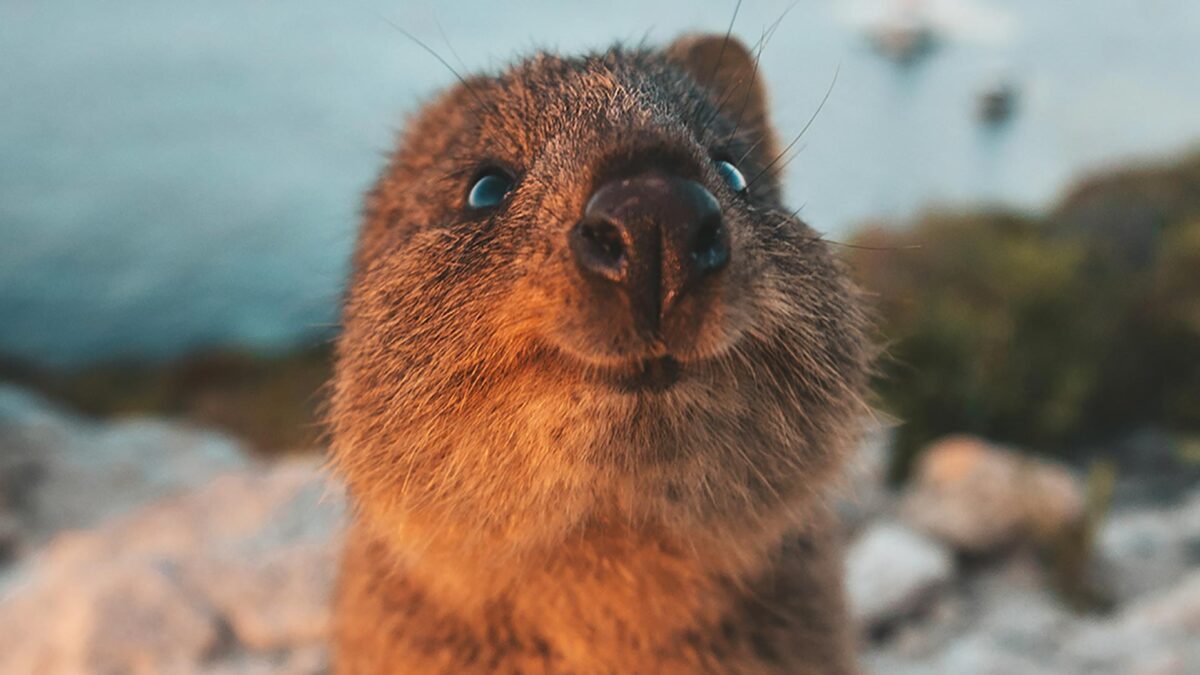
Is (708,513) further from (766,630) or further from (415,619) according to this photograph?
(415,619)

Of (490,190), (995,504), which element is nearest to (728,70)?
(490,190)

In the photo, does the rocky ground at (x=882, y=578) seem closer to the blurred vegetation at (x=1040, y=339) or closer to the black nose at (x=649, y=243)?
the blurred vegetation at (x=1040, y=339)

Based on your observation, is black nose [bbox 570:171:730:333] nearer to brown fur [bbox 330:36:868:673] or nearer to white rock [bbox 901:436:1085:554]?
brown fur [bbox 330:36:868:673]

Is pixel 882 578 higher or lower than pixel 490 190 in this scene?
higher

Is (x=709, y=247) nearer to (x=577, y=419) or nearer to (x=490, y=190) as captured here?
(x=577, y=419)

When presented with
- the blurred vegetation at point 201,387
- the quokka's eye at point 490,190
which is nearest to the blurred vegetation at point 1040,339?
the quokka's eye at point 490,190

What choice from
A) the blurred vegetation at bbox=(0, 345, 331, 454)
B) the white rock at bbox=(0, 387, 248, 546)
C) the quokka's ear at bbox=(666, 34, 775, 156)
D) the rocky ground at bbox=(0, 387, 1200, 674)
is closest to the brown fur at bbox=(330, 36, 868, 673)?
the quokka's ear at bbox=(666, 34, 775, 156)

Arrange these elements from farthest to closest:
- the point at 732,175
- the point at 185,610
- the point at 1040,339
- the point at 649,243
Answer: the point at 1040,339 → the point at 185,610 → the point at 732,175 → the point at 649,243
